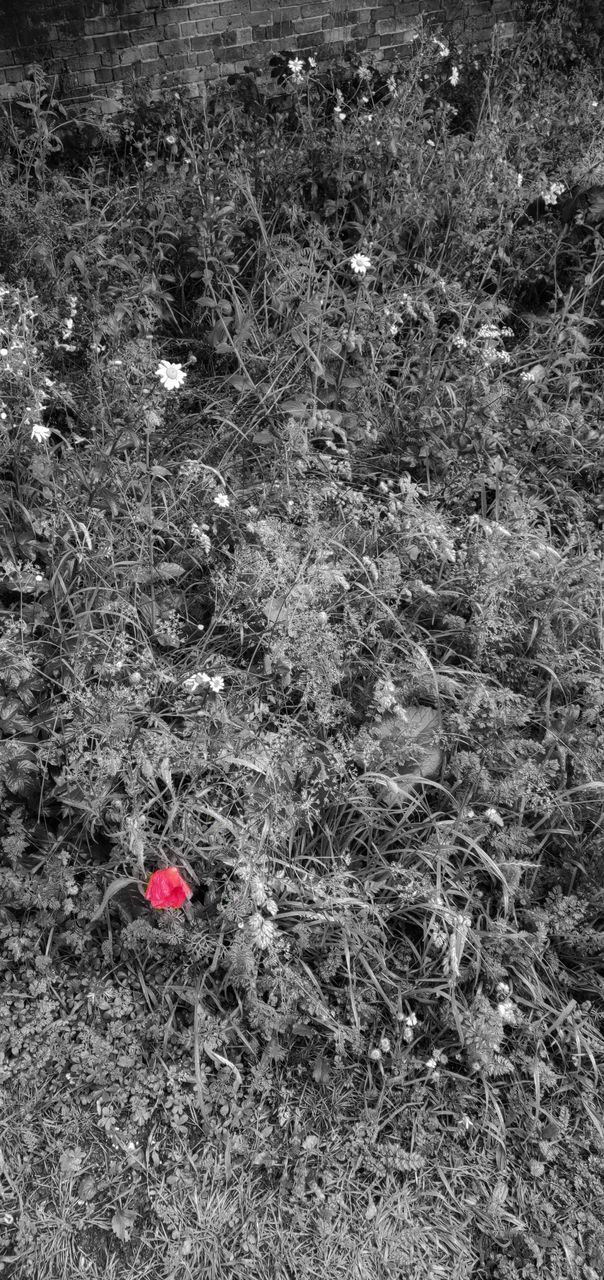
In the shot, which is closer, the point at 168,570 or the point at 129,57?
the point at 168,570

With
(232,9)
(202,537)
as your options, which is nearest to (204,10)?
(232,9)

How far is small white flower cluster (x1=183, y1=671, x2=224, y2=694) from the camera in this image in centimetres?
207

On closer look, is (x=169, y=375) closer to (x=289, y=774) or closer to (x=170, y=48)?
(x=289, y=774)

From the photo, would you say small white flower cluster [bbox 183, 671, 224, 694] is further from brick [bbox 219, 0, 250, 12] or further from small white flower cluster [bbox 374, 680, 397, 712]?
brick [bbox 219, 0, 250, 12]

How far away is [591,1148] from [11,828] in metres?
1.46

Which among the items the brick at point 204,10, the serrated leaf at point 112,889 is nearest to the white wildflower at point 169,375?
the serrated leaf at point 112,889

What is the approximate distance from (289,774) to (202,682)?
311mm

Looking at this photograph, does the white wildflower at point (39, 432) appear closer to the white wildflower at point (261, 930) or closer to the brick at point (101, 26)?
the white wildflower at point (261, 930)

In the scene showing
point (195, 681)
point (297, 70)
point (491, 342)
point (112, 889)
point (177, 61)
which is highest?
point (177, 61)

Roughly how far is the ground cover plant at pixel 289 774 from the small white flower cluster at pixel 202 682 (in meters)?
0.01

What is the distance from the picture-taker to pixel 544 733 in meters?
2.41

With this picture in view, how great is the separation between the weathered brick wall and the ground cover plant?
1.31 metres

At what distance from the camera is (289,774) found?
1997mm

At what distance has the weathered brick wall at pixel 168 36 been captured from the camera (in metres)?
4.11
